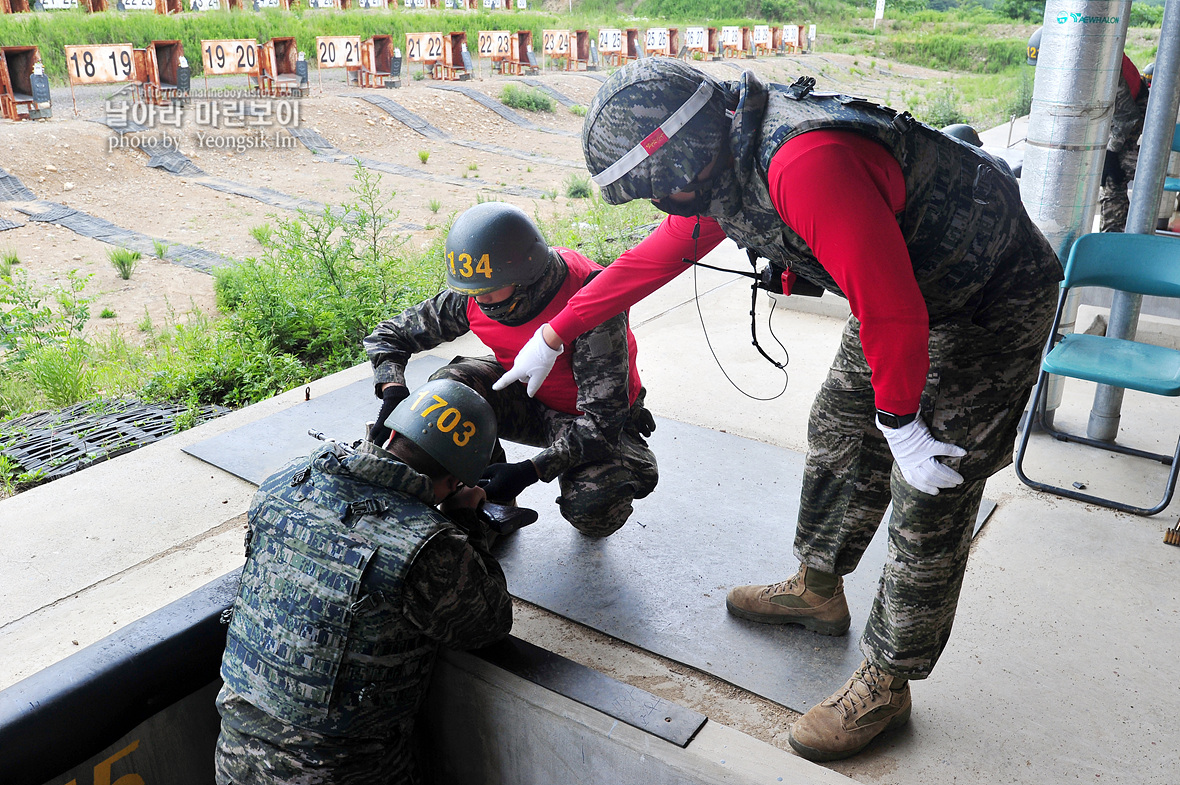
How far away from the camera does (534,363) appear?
8.73 feet

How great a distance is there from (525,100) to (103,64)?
8.20 metres

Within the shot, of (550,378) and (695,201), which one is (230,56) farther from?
(695,201)

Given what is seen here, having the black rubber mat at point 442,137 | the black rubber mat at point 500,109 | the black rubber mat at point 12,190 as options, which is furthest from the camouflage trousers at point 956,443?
the black rubber mat at point 500,109

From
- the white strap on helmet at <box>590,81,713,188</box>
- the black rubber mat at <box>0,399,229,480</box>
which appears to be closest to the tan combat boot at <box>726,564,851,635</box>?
the white strap on helmet at <box>590,81,713,188</box>

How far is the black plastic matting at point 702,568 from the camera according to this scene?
2.49 m

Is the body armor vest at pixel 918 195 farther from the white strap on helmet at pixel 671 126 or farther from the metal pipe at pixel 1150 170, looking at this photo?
the metal pipe at pixel 1150 170

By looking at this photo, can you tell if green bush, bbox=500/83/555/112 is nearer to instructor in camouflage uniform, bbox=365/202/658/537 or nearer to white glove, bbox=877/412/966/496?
instructor in camouflage uniform, bbox=365/202/658/537

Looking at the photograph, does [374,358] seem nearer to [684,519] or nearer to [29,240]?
[684,519]

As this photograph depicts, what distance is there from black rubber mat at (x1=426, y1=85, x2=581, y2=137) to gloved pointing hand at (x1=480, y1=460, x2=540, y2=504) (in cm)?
1602

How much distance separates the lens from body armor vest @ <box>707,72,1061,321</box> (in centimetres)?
177

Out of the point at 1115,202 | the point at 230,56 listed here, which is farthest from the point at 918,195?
the point at 230,56

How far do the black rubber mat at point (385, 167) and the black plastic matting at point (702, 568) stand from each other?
912 centimetres

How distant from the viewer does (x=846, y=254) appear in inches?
63.2

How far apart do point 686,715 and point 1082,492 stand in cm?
217
